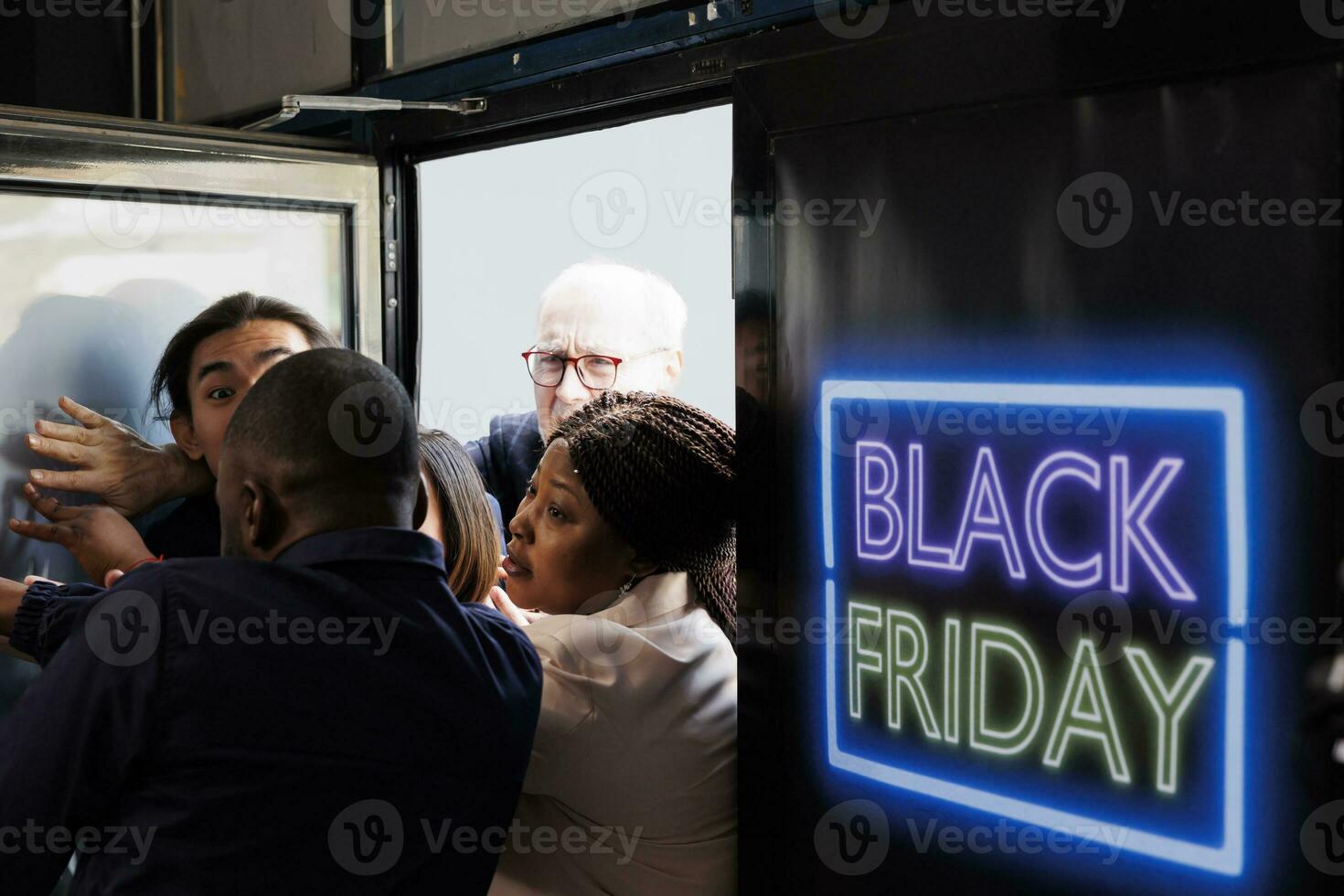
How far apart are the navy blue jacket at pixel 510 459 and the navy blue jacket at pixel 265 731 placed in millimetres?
1298

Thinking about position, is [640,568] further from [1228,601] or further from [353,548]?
[1228,601]

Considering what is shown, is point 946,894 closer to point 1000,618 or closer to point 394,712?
point 1000,618

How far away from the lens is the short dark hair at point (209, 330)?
224 cm

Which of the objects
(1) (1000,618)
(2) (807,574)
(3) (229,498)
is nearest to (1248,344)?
(1) (1000,618)

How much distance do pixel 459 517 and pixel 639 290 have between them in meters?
0.71

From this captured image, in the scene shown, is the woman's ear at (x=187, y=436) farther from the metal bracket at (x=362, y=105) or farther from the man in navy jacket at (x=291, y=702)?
the man in navy jacket at (x=291, y=702)

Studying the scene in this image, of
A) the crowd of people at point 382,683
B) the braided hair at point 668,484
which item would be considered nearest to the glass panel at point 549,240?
the braided hair at point 668,484

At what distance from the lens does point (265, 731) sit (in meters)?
1.21

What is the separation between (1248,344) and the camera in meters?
1.18

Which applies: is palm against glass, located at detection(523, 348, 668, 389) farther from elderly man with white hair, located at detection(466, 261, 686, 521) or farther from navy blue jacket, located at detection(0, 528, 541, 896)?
navy blue jacket, located at detection(0, 528, 541, 896)

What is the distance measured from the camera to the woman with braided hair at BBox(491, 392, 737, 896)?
158 centimetres

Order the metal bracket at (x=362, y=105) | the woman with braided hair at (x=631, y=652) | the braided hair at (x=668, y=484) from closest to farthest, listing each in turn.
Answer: the woman with braided hair at (x=631, y=652) → the braided hair at (x=668, y=484) → the metal bracket at (x=362, y=105)

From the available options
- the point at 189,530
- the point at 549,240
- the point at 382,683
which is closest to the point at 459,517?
the point at 189,530

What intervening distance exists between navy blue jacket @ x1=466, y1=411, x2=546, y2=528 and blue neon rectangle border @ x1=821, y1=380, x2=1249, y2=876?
4.12ft
